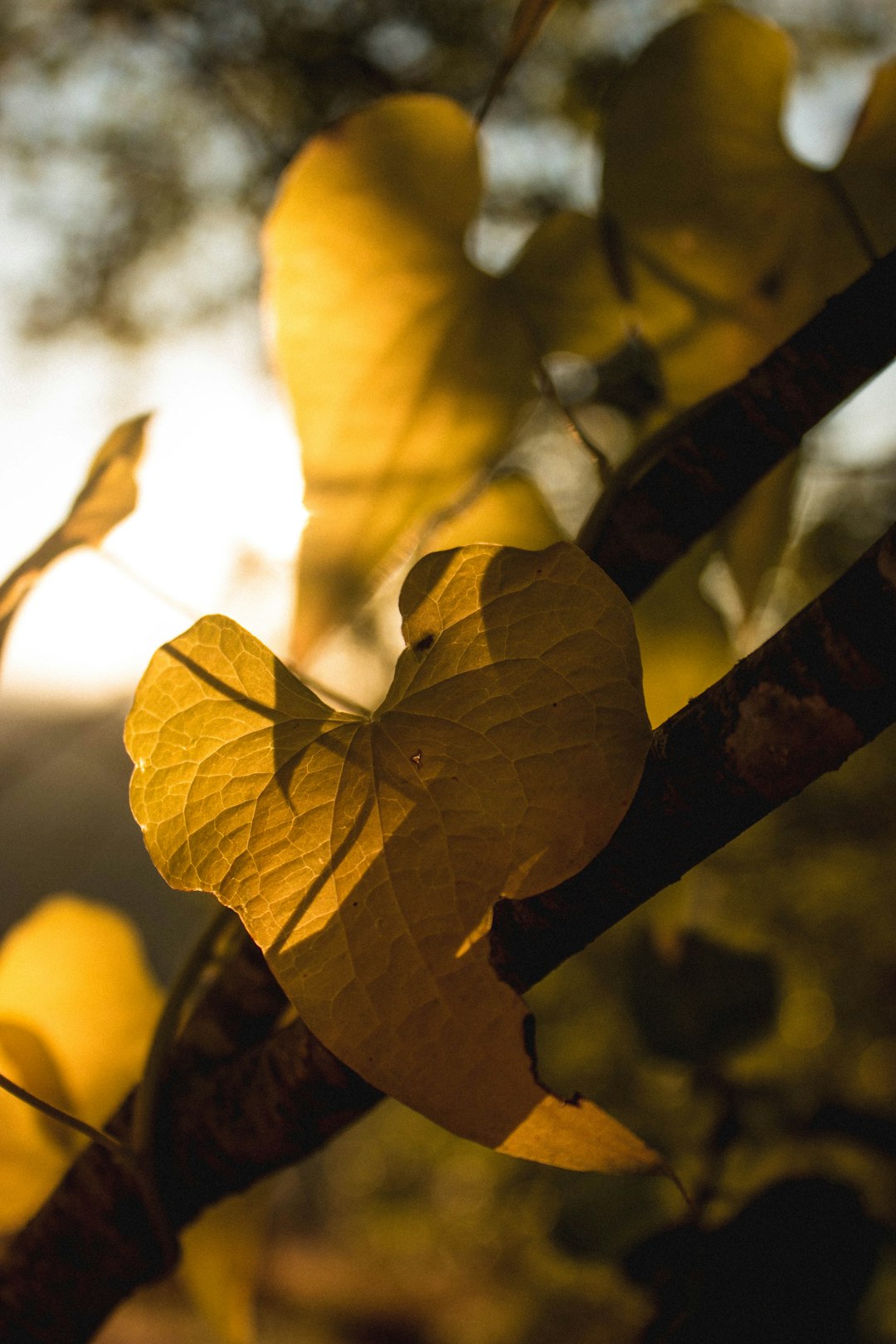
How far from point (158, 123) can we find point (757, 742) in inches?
39.8

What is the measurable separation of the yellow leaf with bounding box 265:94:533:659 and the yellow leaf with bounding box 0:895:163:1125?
140 mm

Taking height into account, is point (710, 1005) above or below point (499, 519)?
below

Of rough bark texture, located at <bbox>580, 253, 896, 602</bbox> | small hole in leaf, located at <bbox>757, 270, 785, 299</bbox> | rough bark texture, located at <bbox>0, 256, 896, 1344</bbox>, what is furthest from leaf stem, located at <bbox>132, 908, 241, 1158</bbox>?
small hole in leaf, located at <bbox>757, 270, 785, 299</bbox>

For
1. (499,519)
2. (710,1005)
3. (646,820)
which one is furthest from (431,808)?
(710,1005)

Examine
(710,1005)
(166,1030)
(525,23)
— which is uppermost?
(525,23)

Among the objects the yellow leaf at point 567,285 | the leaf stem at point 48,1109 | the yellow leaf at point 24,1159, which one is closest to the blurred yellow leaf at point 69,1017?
the yellow leaf at point 24,1159

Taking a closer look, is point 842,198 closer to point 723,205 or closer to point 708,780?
point 723,205

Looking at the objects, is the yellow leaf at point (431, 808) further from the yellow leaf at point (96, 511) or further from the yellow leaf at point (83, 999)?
the yellow leaf at point (83, 999)

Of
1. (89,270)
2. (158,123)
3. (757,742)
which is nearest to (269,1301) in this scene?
(89,270)

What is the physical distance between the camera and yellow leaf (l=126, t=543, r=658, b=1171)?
0.38ft

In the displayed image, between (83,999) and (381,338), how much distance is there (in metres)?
0.22

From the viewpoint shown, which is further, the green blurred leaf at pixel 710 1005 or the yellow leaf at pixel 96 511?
the green blurred leaf at pixel 710 1005

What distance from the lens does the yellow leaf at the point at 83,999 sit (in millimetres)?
274

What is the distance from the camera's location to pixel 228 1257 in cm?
26
